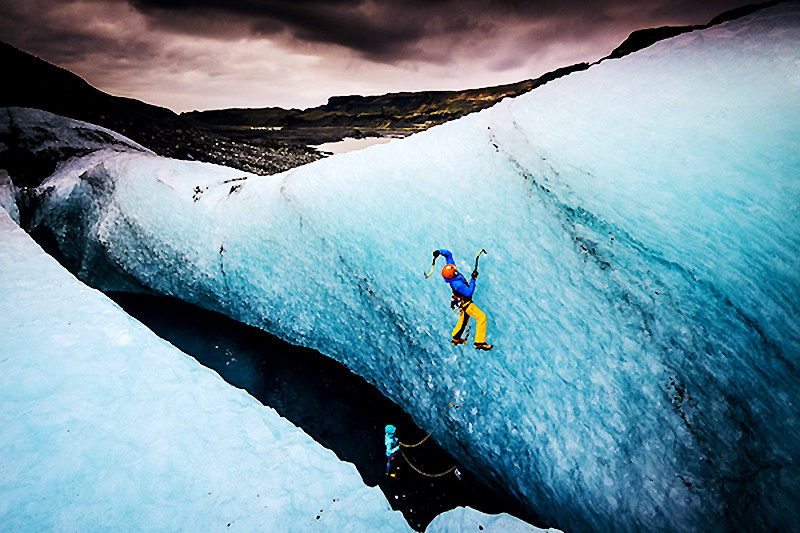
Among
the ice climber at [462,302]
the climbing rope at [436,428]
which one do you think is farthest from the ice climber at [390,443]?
the ice climber at [462,302]

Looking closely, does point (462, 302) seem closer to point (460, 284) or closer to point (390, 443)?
point (460, 284)

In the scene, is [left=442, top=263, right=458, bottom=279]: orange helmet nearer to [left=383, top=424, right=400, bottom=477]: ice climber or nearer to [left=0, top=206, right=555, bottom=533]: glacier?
[left=0, top=206, right=555, bottom=533]: glacier

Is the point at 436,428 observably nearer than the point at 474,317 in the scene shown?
No

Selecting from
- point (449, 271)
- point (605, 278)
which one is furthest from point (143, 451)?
point (605, 278)

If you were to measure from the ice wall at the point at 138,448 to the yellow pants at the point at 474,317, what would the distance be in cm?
144

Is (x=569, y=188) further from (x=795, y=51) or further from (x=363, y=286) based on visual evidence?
(x=363, y=286)

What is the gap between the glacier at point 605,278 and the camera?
2145mm

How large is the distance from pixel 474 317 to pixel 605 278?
1.14 meters

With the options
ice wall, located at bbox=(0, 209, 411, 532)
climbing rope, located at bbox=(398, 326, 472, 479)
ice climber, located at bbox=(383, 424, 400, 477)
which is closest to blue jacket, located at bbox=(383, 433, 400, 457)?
ice climber, located at bbox=(383, 424, 400, 477)

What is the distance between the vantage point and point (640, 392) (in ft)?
7.93

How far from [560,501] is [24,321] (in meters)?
5.05

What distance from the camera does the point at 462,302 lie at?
278cm

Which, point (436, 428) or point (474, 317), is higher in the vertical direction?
point (474, 317)

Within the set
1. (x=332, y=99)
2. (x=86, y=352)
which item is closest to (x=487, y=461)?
(x=86, y=352)
